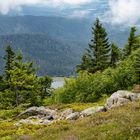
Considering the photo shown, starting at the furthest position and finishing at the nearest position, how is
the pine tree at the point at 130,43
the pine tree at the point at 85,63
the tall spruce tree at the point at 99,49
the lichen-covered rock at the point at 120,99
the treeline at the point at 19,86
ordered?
the pine tree at the point at 85,63, the tall spruce tree at the point at 99,49, the pine tree at the point at 130,43, the treeline at the point at 19,86, the lichen-covered rock at the point at 120,99

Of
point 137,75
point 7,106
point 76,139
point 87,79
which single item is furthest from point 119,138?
point 7,106

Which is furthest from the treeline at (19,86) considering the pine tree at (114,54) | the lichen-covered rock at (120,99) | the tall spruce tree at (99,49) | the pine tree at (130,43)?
the lichen-covered rock at (120,99)

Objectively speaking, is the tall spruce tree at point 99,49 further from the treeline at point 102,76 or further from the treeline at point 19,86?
the treeline at point 19,86

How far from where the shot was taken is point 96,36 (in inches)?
3583

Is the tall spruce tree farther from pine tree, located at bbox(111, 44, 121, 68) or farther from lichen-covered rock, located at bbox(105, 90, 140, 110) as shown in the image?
lichen-covered rock, located at bbox(105, 90, 140, 110)

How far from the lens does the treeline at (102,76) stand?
56062 mm

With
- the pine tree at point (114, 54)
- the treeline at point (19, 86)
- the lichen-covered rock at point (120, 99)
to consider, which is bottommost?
the treeline at point (19, 86)

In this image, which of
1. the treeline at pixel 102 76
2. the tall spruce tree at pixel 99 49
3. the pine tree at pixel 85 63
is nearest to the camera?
the treeline at pixel 102 76

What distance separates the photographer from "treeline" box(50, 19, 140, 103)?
184ft

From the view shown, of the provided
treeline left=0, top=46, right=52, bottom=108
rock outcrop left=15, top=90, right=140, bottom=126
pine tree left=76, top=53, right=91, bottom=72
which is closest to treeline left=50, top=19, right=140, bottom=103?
pine tree left=76, top=53, right=91, bottom=72

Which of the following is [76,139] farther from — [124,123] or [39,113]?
[39,113]

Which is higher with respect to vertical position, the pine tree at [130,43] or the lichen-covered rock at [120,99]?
the pine tree at [130,43]

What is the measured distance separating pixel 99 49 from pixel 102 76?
30663 mm

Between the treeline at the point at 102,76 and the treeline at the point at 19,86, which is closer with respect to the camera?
the treeline at the point at 102,76
